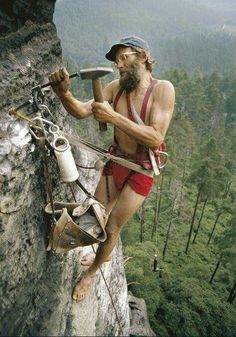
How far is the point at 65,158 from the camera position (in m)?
3.64

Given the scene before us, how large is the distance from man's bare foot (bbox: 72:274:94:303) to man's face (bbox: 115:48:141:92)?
99.9 inches

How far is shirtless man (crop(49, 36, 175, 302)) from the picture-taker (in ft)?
13.0

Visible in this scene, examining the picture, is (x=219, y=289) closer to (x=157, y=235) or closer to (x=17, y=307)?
(x=157, y=235)

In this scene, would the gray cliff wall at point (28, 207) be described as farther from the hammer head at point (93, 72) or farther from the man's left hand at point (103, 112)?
the hammer head at point (93, 72)

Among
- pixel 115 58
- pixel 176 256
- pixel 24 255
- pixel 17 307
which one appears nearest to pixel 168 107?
pixel 115 58

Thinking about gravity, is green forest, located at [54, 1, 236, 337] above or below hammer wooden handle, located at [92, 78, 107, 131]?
below

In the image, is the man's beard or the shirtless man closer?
the shirtless man

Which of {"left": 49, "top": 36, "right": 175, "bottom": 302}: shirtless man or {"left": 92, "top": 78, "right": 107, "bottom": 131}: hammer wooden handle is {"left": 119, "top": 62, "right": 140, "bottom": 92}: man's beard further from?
{"left": 92, "top": 78, "right": 107, "bottom": 131}: hammer wooden handle

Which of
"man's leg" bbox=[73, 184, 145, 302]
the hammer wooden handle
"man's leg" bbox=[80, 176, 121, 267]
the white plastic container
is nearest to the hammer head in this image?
the hammer wooden handle

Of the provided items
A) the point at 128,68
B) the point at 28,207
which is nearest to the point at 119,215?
the point at 28,207

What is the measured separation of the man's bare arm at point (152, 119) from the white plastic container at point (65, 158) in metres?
0.49

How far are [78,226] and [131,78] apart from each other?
1770 mm

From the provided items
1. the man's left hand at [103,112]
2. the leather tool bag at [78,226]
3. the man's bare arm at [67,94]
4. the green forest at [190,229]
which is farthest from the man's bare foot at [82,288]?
the green forest at [190,229]

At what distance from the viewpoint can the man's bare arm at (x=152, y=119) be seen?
386 centimetres
